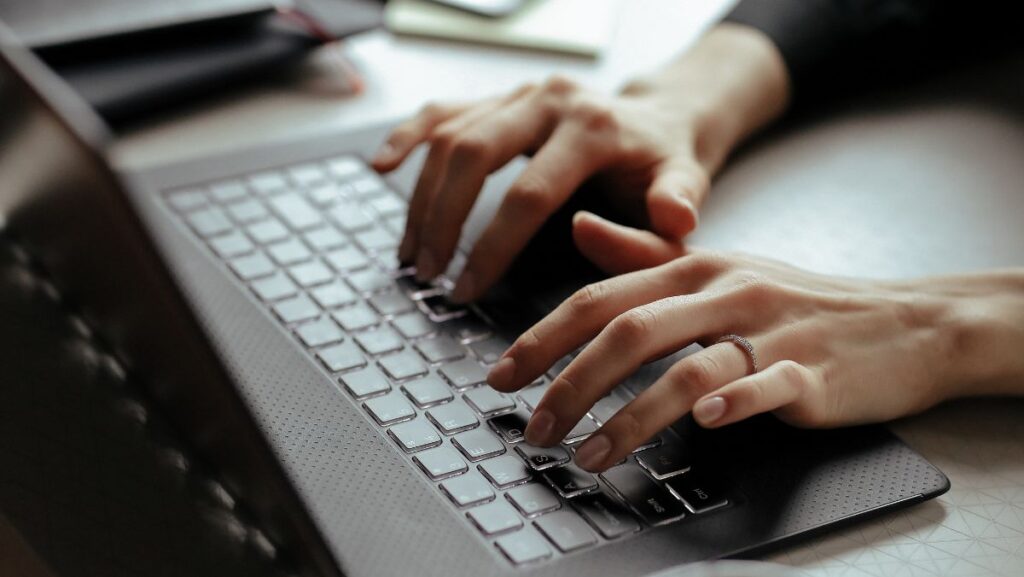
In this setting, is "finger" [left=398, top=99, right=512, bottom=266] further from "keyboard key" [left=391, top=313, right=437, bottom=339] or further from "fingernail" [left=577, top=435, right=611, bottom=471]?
"fingernail" [left=577, top=435, right=611, bottom=471]

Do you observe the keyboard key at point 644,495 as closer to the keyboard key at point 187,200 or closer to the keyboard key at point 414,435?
the keyboard key at point 414,435

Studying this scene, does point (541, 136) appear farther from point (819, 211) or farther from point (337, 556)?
point (337, 556)

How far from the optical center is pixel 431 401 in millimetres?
588

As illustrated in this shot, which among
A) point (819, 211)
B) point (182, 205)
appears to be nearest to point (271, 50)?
point (182, 205)

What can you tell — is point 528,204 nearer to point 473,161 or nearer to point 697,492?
point 473,161

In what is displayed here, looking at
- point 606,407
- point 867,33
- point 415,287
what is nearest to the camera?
point 606,407

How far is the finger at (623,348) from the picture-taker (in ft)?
1.81

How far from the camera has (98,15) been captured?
86 cm

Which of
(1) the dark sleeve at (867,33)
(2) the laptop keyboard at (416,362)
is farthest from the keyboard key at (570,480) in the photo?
(1) the dark sleeve at (867,33)

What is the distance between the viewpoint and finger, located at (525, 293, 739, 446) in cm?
55

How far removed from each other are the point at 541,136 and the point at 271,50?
0.92ft

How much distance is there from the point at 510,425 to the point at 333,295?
6.8 inches

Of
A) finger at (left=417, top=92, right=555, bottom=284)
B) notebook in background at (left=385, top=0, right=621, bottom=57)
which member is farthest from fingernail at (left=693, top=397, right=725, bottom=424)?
notebook in background at (left=385, top=0, right=621, bottom=57)

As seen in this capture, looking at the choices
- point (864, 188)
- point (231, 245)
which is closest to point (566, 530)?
point (231, 245)
